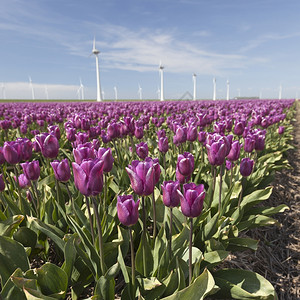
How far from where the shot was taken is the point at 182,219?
2.43 meters

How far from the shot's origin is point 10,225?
208cm

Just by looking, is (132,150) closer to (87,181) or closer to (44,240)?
(44,240)

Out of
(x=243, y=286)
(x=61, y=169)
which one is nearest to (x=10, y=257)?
(x=61, y=169)

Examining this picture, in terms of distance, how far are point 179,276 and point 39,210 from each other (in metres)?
1.66

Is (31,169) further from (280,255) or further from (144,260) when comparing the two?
(280,255)

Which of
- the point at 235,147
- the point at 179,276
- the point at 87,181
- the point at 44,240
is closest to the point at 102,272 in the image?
the point at 179,276

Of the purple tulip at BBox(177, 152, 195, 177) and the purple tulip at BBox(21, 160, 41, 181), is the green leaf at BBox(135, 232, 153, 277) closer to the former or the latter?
the purple tulip at BBox(177, 152, 195, 177)

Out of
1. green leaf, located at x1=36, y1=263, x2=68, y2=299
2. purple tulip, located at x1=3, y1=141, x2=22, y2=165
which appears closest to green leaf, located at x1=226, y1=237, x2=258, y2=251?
green leaf, located at x1=36, y1=263, x2=68, y2=299

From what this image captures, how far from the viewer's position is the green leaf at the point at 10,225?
209cm

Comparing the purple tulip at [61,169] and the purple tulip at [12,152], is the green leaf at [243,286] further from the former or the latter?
the purple tulip at [12,152]

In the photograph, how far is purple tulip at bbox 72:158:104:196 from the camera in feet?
4.74

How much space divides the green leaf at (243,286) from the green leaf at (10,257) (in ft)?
4.74

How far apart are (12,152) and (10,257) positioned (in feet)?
3.04

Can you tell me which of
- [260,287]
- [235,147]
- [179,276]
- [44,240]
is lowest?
[260,287]
